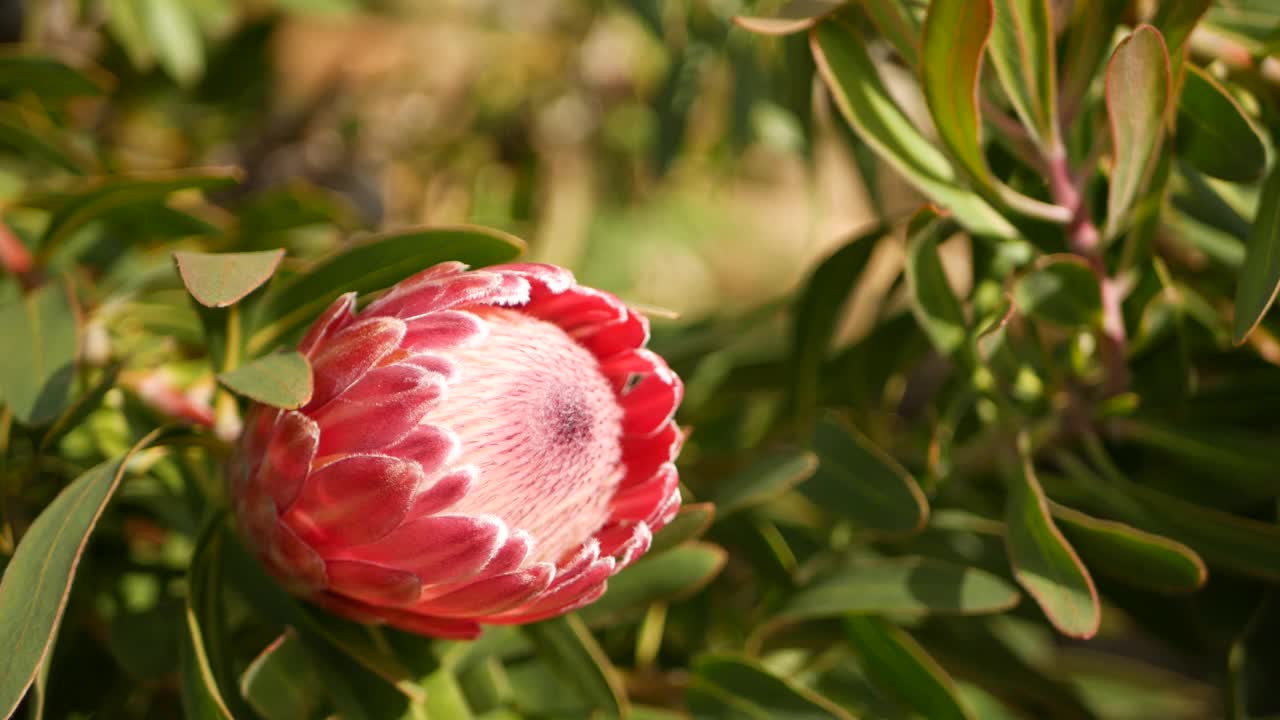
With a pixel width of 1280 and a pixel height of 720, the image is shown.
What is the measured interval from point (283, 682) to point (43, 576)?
0.18 m

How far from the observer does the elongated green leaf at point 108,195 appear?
2.92 feet

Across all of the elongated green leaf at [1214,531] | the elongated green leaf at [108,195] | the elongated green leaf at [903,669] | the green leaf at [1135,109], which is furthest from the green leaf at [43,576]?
the elongated green leaf at [1214,531]

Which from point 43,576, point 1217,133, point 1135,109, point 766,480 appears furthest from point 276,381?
point 1217,133

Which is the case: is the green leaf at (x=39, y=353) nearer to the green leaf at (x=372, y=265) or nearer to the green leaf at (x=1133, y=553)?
the green leaf at (x=372, y=265)

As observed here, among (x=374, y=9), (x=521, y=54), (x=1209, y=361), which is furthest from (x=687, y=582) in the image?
(x=374, y=9)

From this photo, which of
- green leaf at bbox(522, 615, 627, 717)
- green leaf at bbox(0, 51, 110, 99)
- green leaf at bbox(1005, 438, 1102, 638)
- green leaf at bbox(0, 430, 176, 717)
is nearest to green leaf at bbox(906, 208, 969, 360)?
green leaf at bbox(1005, 438, 1102, 638)

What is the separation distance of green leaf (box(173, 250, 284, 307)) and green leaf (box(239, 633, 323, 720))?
26cm

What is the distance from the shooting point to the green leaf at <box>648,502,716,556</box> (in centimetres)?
80

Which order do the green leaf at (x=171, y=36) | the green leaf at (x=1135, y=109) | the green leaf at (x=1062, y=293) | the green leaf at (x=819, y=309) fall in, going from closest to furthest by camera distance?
1. the green leaf at (x=1135, y=109)
2. the green leaf at (x=1062, y=293)
3. the green leaf at (x=819, y=309)
4. the green leaf at (x=171, y=36)

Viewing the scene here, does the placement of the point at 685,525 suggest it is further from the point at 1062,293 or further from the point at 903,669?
the point at 1062,293

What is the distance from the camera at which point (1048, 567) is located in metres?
0.81

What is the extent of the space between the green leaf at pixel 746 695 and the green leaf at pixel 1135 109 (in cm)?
47

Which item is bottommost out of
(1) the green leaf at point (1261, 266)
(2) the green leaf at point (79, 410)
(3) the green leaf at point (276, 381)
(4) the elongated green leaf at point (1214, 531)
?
(4) the elongated green leaf at point (1214, 531)

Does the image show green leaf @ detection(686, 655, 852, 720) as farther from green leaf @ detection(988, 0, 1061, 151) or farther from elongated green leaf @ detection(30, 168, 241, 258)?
elongated green leaf @ detection(30, 168, 241, 258)
